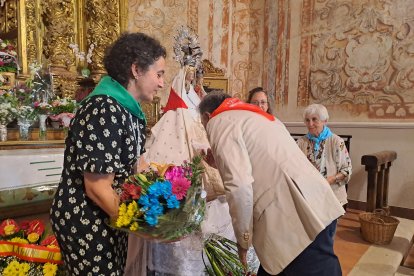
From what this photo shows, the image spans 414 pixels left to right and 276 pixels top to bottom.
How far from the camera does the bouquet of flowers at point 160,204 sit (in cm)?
115

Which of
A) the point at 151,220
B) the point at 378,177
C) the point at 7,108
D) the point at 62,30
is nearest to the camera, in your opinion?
the point at 151,220

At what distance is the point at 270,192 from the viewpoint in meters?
1.34

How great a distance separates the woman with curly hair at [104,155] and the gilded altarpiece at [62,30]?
7.82 ft

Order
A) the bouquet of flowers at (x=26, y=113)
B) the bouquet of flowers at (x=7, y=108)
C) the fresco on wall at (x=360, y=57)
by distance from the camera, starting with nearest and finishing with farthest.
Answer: the bouquet of flowers at (x=7, y=108) → the bouquet of flowers at (x=26, y=113) → the fresco on wall at (x=360, y=57)

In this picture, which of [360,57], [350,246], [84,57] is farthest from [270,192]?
[360,57]

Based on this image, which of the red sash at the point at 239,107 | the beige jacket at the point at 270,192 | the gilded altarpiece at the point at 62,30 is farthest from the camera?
the gilded altarpiece at the point at 62,30

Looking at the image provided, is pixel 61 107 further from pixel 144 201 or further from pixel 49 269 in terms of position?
pixel 144 201

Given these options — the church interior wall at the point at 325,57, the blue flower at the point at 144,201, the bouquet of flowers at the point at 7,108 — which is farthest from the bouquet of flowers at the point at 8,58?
the blue flower at the point at 144,201

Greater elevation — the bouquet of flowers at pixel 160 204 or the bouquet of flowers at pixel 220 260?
the bouquet of flowers at pixel 160 204

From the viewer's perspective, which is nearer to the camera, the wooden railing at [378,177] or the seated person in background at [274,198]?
the seated person in background at [274,198]

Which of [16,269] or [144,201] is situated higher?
[144,201]

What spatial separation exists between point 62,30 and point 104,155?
3096mm

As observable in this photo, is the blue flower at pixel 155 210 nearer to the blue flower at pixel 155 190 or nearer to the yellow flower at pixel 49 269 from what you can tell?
the blue flower at pixel 155 190

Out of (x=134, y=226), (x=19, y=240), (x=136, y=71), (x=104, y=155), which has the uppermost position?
(x=136, y=71)
